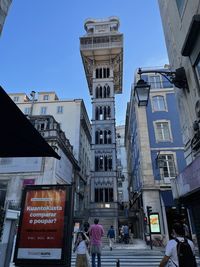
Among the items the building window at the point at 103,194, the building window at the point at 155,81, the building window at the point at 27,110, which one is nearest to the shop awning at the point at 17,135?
the building window at the point at 155,81

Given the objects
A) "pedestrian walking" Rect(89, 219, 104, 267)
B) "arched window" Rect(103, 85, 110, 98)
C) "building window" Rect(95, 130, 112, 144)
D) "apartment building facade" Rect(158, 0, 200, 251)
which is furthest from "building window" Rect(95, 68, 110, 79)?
"pedestrian walking" Rect(89, 219, 104, 267)

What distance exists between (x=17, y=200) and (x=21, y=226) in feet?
57.6

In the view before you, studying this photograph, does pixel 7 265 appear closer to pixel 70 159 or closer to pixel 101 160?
pixel 70 159

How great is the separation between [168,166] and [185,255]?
1754 cm

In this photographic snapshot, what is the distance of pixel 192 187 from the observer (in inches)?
195

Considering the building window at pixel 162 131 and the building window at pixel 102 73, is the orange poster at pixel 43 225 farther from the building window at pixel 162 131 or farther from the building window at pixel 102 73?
the building window at pixel 102 73

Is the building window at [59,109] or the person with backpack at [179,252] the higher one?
the building window at [59,109]

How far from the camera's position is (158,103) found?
22812 millimetres

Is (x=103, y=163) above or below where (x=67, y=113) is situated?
below

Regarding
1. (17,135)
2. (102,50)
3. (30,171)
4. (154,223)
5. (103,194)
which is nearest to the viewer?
(17,135)

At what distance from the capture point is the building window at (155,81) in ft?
79.2

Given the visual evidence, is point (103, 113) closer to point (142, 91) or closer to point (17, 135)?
point (142, 91)

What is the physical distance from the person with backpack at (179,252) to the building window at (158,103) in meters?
20.1

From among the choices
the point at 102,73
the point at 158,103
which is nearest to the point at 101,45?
the point at 102,73
